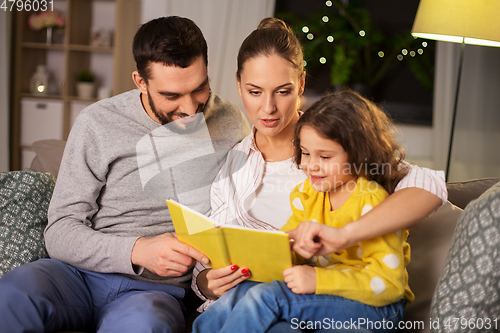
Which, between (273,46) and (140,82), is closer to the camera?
(273,46)

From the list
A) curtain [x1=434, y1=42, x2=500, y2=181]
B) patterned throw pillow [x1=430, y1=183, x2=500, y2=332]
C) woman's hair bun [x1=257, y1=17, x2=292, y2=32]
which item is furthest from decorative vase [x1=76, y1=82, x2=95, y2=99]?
patterned throw pillow [x1=430, y1=183, x2=500, y2=332]

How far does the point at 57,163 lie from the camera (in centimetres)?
162

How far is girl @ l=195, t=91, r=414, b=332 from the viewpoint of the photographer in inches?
34.7

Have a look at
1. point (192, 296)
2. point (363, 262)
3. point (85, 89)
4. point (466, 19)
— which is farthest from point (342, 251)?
point (85, 89)

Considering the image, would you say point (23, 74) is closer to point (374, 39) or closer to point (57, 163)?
point (57, 163)

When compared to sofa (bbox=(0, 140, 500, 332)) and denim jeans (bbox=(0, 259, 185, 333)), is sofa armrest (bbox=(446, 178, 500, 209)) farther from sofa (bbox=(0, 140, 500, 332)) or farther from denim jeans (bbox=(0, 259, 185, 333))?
denim jeans (bbox=(0, 259, 185, 333))

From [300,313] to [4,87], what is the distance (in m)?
3.22

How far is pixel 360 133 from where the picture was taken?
3.25ft

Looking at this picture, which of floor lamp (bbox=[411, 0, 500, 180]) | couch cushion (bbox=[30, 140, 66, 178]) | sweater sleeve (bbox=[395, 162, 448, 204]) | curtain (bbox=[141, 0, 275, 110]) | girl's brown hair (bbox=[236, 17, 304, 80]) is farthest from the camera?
curtain (bbox=[141, 0, 275, 110])

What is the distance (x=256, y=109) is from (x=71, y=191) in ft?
1.90

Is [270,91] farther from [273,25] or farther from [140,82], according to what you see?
[140,82]

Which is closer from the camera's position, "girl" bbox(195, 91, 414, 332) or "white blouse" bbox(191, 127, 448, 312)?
"girl" bbox(195, 91, 414, 332)

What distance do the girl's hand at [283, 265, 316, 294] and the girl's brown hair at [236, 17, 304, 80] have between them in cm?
59

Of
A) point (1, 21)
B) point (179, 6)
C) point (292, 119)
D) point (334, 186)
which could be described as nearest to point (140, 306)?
point (334, 186)
